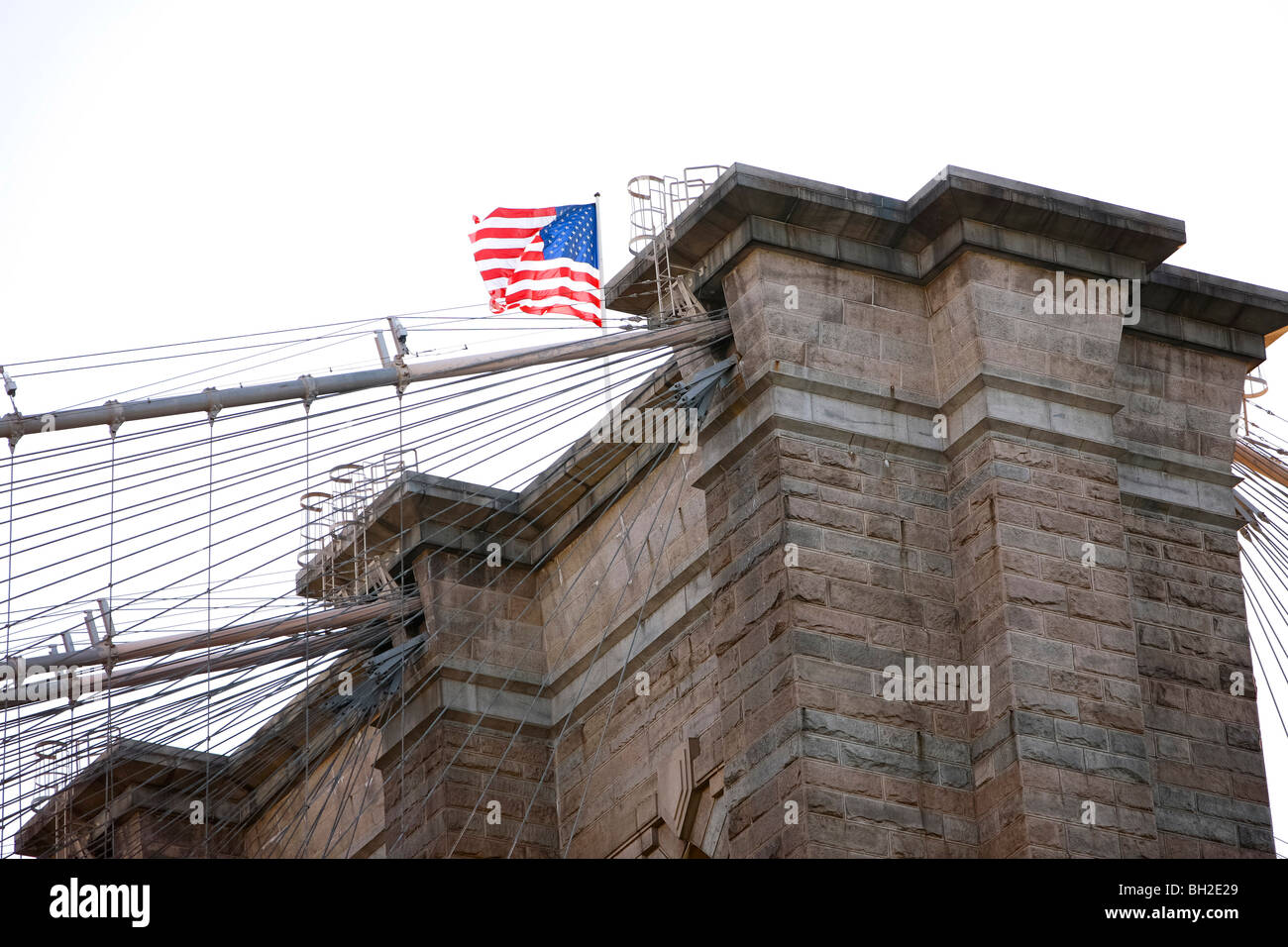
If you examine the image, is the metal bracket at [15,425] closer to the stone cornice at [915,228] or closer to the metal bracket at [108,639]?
the metal bracket at [108,639]

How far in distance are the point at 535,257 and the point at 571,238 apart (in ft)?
1.19

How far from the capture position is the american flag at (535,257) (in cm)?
1980

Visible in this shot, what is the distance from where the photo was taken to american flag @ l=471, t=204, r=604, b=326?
1980cm

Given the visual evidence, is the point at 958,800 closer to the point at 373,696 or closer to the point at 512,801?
the point at 512,801

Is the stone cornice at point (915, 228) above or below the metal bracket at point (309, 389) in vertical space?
above

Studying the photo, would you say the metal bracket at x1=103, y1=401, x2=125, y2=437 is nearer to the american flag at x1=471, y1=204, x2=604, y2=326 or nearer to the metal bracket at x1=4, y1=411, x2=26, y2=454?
the metal bracket at x1=4, y1=411, x2=26, y2=454

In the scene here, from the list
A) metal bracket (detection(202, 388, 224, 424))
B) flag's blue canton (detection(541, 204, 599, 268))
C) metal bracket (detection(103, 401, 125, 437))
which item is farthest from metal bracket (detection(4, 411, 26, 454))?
flag's blue canton (detection(541, 204, 599, 268))

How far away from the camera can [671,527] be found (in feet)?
63.8

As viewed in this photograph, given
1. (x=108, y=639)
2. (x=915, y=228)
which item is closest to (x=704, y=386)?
(x=915, y=228)

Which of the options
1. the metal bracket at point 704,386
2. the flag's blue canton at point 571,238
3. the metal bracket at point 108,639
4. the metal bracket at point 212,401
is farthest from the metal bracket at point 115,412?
the flag's blue canton at point 571,238
